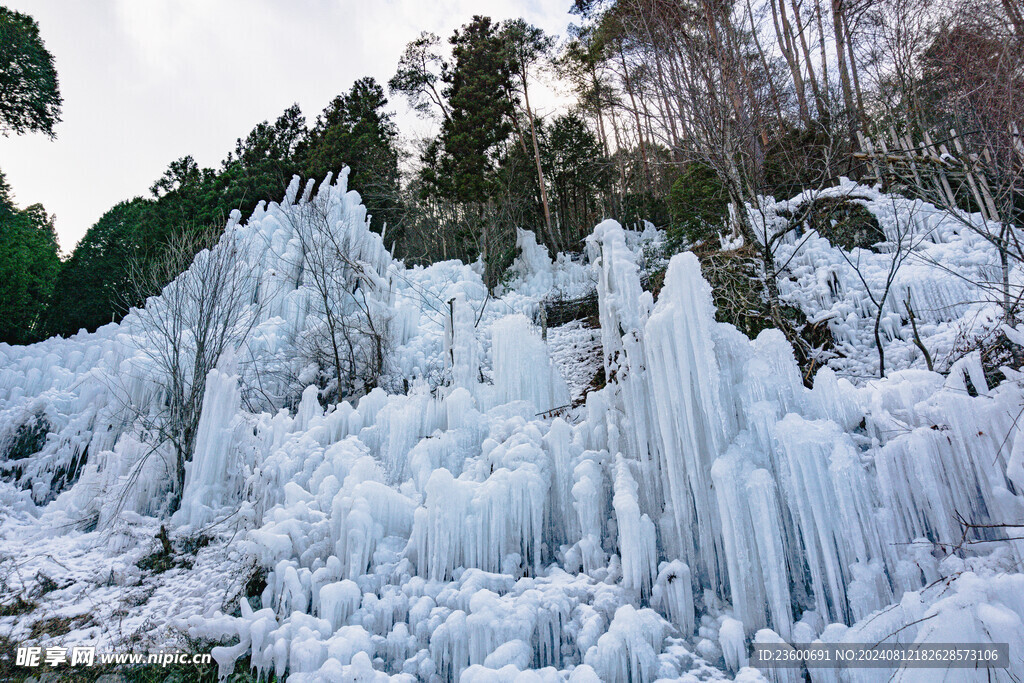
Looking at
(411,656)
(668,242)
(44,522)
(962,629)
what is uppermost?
(668,242)

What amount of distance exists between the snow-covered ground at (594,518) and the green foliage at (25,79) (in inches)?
536

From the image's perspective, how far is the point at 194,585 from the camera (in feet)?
18.8

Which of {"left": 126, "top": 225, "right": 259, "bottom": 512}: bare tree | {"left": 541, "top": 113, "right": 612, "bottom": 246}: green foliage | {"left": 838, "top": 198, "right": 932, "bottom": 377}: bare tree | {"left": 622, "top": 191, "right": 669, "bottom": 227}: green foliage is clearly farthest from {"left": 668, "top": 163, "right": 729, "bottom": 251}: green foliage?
{"left": 126, "top": 225, "right": 259, "bottom": 512}: bare tree

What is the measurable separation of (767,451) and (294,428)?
6237 millimetres

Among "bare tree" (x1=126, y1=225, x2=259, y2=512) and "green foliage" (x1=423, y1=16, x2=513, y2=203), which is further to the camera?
"green foliage" (x1=423, y1=16, x2=513, y2=203)

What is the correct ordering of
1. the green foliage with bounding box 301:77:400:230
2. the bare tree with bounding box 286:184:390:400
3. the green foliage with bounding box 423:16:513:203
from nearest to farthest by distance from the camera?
the bare tree with bounding box 286:184:390:400 < the green foliage with bounding box 423:16:513:203 < the green foliage with bounding box 301:77:400:230

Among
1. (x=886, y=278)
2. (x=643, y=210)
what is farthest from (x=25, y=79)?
(x=886, y=278)

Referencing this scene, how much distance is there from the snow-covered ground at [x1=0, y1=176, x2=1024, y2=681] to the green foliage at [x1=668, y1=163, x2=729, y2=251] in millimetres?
4668

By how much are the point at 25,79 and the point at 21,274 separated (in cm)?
592

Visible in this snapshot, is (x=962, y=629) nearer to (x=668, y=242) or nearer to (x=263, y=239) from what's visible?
(x=668, y=242)

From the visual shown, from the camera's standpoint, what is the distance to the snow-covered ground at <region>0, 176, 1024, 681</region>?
374 centimetres

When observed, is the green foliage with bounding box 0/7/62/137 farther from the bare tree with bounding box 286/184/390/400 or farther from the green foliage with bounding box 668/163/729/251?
the green foliage with bounding box 668/163/729/251

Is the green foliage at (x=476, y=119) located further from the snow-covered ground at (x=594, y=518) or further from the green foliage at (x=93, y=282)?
the snow-covered ground at (x=594, y=518)

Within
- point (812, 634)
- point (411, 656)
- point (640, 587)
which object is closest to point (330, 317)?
point (411, 656)
